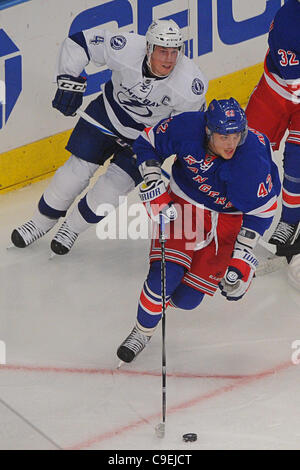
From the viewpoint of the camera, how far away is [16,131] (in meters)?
5.78

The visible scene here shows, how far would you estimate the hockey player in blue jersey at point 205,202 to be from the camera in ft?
14.0

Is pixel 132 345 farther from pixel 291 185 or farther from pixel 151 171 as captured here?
pixel 291 185

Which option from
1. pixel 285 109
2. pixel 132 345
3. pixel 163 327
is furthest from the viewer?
pixel 285 109

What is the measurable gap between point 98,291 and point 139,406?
2.95ft

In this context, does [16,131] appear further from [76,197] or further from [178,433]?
[178,433]

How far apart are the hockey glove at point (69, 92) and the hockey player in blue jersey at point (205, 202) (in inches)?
22.7

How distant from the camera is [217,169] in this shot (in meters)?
4.30

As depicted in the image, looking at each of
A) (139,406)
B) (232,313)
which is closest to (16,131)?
(232,313)

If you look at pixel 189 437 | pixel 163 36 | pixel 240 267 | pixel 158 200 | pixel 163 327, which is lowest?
pixel 189 437

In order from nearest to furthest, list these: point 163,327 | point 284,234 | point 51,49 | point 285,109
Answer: point 163,327 → point 285,109 → point 284,234 → point 51,49

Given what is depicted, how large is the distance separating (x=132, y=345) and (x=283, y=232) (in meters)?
1.11

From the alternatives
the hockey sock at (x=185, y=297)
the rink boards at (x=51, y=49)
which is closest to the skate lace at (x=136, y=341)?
the hockey sock at (x=185, y=297)

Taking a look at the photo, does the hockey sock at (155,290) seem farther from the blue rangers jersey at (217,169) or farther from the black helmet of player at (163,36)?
the black helmet of player at (163,36)

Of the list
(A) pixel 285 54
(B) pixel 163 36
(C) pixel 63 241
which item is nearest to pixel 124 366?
(C) pixel 63 241
